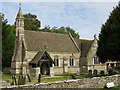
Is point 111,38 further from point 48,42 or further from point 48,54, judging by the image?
point 48,42

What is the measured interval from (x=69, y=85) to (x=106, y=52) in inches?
457

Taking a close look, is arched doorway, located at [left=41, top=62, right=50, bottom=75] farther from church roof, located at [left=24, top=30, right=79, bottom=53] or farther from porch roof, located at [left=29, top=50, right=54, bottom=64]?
church roof, located at [left=24, top=30, right=79, bottom=53]

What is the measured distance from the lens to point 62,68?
36938mm

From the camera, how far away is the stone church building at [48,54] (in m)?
32.3

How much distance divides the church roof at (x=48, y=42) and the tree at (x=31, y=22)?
103 feet

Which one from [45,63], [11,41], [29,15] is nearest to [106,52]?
[45,63]

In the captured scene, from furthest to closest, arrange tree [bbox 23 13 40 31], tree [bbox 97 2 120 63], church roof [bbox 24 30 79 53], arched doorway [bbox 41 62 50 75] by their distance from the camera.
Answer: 1. tree [bbox 23 13 40 31]
2. church roof [bbox 24 30 79 53]
3. arched doorway [bbox 41 62 50 75]
4. tree [bbox 97 2 120 63]

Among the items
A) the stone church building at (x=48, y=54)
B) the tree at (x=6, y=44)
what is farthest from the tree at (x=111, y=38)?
the tree at (x=6, y=44)

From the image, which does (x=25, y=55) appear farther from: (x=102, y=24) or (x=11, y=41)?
(x=102, y=24)

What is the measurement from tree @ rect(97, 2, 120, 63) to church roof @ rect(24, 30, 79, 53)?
1179cm

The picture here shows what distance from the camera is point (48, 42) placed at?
36969 millimetres

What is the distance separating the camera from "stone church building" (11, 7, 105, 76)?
3231 cm

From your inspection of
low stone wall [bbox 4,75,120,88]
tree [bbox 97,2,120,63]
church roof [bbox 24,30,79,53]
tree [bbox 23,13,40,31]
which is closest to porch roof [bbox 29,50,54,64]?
church roof [bbox 24,30,79,53]

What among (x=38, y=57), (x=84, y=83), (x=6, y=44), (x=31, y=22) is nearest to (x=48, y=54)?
(x=38, y=57)
